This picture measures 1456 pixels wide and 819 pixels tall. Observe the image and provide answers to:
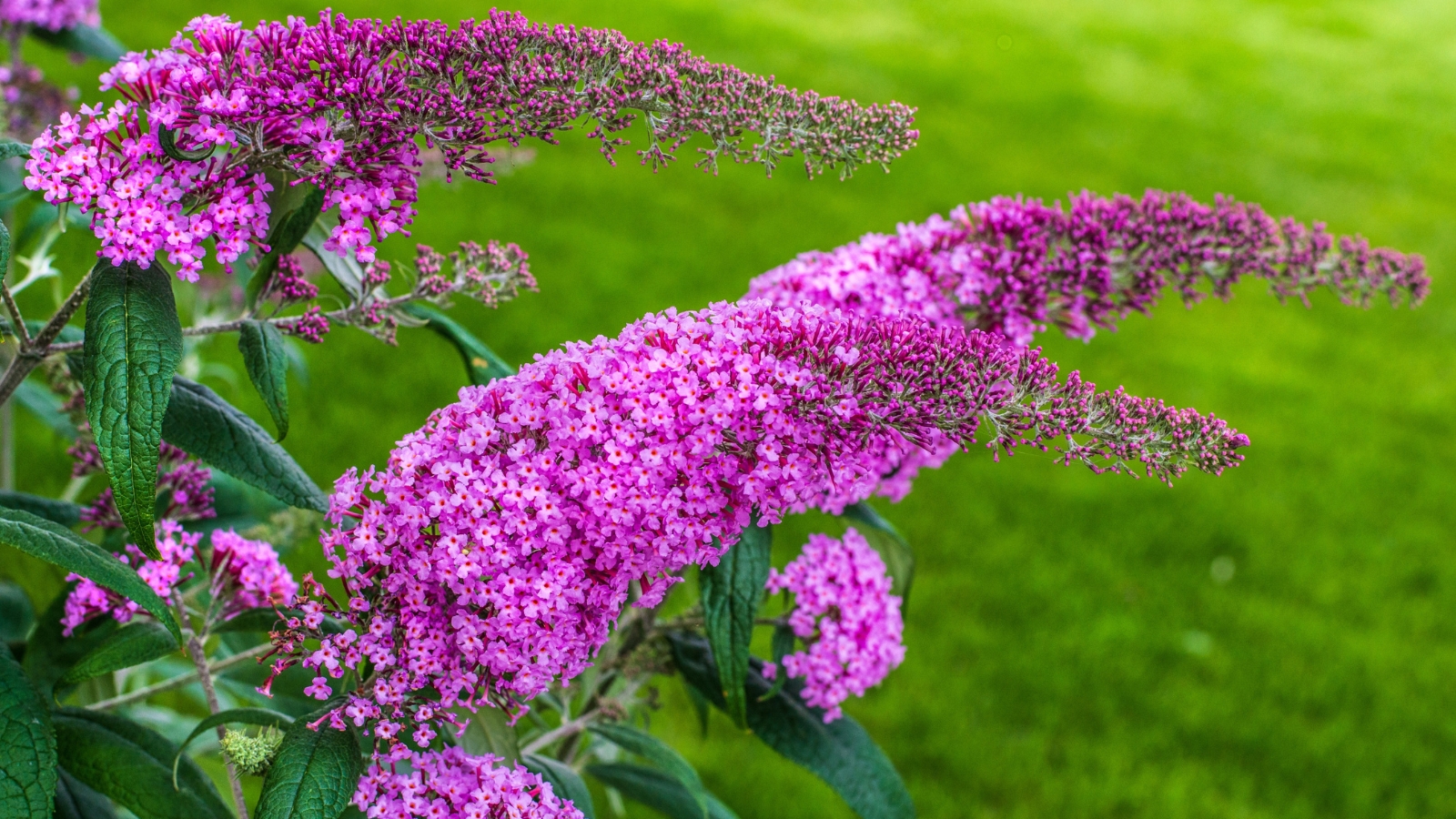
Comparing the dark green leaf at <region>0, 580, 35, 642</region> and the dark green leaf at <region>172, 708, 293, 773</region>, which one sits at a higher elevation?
the dark green leaf at <region>0, 580, 35, 642</region>

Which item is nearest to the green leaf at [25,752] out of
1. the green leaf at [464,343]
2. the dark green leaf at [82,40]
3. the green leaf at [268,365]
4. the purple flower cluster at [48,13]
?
the green leaf at [268,365]

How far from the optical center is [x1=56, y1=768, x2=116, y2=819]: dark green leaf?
163 cm

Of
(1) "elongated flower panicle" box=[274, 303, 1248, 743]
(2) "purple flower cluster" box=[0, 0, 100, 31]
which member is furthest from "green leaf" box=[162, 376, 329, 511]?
(2) "purple flower cluster" box=[0, 0, 100, 31]

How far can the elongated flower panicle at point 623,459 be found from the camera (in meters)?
1.25

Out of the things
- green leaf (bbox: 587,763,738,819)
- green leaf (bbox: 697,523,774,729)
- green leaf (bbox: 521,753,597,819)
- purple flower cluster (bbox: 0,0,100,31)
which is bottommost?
green leaf (bbox: 521,753,597,819)

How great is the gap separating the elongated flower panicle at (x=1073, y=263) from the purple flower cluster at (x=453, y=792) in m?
0.79

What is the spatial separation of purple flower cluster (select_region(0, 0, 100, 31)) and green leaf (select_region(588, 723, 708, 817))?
78.7 inches

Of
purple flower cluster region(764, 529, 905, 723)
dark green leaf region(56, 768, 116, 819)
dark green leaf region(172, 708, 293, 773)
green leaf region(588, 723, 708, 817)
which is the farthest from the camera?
purple flower cluster region(764, 529, 905, 723)

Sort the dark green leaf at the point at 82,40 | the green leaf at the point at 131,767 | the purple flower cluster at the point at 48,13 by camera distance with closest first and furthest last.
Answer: the green leaf at the point at 131,767
the purple flower cluster at the point at 48,13
the dark green leaf at the point at 82,40

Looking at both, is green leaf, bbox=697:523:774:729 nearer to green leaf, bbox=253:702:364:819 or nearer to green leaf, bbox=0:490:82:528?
green leaf, bbox=253:702:364:819

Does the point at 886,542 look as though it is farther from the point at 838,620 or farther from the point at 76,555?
the point at 76,555

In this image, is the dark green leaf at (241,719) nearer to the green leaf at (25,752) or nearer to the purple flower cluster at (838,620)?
the green leaf at (25,752)

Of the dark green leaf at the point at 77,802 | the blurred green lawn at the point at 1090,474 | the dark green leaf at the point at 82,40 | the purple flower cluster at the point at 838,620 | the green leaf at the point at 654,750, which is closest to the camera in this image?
the dark green leaf at the point at 77,802

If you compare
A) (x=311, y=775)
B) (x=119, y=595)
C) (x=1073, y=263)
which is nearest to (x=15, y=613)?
(x=119, y=595)
